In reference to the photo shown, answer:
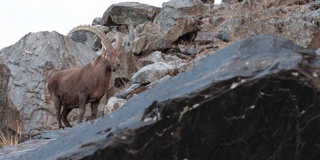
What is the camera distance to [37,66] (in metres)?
16.6

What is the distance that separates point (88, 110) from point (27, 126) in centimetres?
133

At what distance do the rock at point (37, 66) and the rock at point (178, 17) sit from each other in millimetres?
4816

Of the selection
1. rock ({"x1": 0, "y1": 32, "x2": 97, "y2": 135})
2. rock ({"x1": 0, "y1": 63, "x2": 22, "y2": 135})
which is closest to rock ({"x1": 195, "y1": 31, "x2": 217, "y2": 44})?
rock ({"x1": 0, "y1": 32, "x2": 97, "y2": 135})

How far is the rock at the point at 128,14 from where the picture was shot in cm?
2627

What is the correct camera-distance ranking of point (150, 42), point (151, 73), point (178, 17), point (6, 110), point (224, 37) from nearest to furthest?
point (6, 110), point (151, 73), point (224, 37), point (150, 42), point (178, 17)

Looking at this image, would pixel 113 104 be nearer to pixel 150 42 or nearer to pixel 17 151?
pixel 150 42

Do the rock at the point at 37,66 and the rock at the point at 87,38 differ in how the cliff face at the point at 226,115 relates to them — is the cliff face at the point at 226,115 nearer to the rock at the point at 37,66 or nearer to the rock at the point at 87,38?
the rock at the point at 37,66

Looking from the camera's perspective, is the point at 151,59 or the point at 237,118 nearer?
the point at 237,118

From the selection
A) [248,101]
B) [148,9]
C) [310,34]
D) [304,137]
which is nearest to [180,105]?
[248,101]

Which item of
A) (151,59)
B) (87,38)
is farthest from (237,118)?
(87,38)

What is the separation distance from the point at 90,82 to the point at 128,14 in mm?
13168

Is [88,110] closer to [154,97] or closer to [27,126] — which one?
[27,126]

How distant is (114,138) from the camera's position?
3.80 metres

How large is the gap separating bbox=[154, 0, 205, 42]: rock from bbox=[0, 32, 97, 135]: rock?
4816mm
